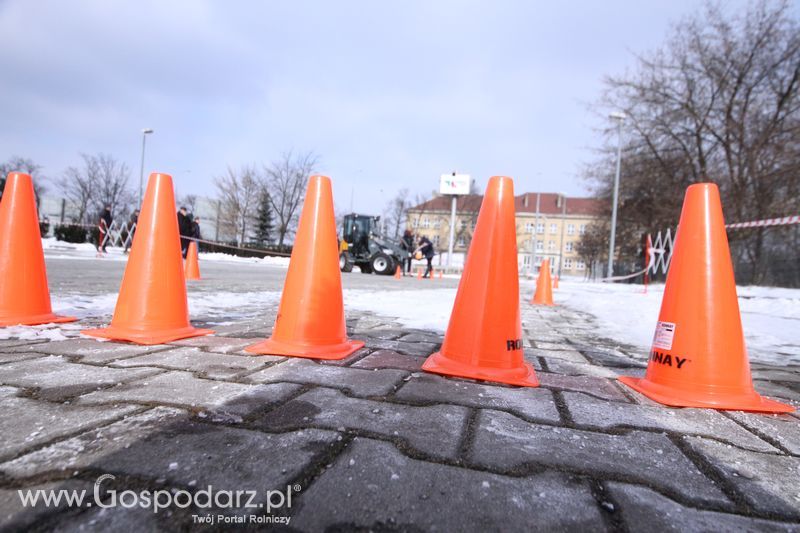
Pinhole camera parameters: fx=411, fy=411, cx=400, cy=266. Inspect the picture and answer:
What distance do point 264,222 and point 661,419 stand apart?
143ft

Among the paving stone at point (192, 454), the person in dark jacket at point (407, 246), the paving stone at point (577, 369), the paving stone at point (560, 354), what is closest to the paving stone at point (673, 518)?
the paving stone at point (192, 454)

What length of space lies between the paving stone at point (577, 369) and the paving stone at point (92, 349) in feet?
7.86

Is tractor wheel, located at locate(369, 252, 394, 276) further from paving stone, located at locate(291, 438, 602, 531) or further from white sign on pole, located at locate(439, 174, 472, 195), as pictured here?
white sign on pole, located at locate(439, 174, 472, 195)

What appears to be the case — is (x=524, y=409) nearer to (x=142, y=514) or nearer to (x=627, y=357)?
(x=142, y=514)

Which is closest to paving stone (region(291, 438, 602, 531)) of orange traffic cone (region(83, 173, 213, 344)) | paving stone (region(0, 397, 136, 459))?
paving stone (region(0, 397, 136, 459))

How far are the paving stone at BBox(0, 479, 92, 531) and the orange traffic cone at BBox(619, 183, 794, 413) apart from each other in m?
Result: 2.24

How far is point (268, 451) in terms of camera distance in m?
1.20

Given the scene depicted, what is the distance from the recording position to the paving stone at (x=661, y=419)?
1.57 metres

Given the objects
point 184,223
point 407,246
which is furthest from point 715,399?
point 407,246

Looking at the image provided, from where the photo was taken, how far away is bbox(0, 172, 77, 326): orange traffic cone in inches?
114

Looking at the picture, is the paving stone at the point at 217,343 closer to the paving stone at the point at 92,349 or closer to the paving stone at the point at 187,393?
the paving stone at the point at 92,349

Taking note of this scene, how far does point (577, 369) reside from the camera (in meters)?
2.58

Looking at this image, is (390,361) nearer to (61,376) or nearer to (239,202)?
(61,376)

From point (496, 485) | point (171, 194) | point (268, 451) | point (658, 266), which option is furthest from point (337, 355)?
point (658, 266)
